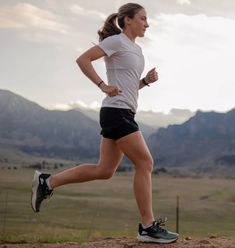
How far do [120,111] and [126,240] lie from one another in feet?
5.47

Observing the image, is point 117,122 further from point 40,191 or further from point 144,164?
point 40,191

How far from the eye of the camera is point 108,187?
11450 cm

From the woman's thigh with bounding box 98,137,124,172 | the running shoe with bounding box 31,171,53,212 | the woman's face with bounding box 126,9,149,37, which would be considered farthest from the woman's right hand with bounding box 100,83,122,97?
the running shoe with bounding box 31,171,53,212

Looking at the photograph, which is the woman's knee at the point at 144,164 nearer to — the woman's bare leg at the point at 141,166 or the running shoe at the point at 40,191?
the woman's bare leg at the point at 141,166

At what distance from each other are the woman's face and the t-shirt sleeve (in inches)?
9.8

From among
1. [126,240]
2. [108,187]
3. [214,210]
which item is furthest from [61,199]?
[126,240]

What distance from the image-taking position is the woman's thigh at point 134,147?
19.0 feet

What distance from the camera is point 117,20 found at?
6074mm

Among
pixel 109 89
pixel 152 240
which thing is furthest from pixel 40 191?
pixel 109 89

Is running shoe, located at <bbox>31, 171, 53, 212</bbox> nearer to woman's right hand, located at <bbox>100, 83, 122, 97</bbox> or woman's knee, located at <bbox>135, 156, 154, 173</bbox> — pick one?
woman's knee, located at <bbox>135, 156, 154, 173</bbox>

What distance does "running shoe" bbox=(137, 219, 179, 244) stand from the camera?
5957 mm

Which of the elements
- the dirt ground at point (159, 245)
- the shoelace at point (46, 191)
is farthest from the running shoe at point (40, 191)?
the dirt ground at point (159, 245)

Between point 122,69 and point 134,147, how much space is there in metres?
0.76

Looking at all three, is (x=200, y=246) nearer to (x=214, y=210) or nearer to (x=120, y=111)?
(x=120, y=111)
